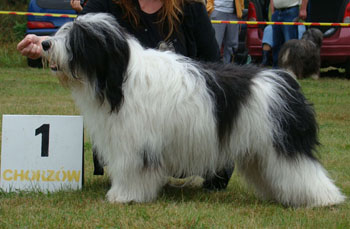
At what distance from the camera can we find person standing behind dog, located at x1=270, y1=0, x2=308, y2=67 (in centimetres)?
928

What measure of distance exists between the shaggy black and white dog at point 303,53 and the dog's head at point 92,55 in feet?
22.7

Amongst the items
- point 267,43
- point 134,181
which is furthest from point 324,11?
point 134,181

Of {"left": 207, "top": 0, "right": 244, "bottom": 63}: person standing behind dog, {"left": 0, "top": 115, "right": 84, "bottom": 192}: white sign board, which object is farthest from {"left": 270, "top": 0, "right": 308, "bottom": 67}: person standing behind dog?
{"left": 0, "top": 115, "right": 84, "bottom": 192}: white sign board

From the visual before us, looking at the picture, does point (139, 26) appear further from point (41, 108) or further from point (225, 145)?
point (41, 108)

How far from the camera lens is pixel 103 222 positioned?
312 centimetres

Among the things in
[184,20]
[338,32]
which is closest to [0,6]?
[338,32]

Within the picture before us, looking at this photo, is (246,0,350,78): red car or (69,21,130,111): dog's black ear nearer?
(69,21,130,111): dog's black ear

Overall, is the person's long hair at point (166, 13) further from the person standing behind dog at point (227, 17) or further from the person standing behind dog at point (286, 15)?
the person standing behind dog at point (286, 15)

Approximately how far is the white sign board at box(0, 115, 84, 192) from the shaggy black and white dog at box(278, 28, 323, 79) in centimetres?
666

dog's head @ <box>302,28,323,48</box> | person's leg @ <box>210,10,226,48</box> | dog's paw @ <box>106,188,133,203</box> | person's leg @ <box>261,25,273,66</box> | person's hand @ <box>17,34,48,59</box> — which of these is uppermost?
person's hand @ <box>17,34,48,59</box>

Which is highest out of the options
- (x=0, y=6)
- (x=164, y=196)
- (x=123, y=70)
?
(x=123, y=70)

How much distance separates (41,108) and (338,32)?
6.01 m

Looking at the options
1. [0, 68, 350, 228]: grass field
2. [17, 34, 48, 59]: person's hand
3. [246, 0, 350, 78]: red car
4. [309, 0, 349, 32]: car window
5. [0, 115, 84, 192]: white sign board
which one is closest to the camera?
[0, 68, 350, 228]: grass field

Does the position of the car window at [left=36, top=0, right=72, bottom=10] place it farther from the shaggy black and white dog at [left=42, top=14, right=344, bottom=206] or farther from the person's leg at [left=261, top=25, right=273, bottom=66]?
the shaggy black and white dog at [left=42, top=14, right=344, bottom=206]
